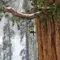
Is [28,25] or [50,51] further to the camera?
[28,25]

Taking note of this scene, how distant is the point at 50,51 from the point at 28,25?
34 cm

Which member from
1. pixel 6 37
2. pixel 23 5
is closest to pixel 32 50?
pixel 6 37

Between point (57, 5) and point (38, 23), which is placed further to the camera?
point (38, 23)

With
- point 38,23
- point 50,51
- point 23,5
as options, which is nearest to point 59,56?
point 50,51

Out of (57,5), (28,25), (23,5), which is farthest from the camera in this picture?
(28,25)

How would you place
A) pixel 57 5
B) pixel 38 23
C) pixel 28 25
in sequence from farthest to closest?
pixel 28 25, pixel 38 23, pixel 57 5

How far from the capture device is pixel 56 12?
78 centimetres

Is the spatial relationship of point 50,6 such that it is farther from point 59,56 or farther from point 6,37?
point 6,37

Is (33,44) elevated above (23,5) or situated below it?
below

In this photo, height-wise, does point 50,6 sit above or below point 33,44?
above

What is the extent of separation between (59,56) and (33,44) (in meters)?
0.51

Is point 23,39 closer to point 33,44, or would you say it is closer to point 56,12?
point 33,44

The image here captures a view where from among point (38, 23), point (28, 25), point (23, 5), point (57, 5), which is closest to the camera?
point (57, 5)

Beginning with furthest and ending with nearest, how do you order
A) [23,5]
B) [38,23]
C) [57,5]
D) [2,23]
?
[2,23], [23,5], [38,23], [57,5]
